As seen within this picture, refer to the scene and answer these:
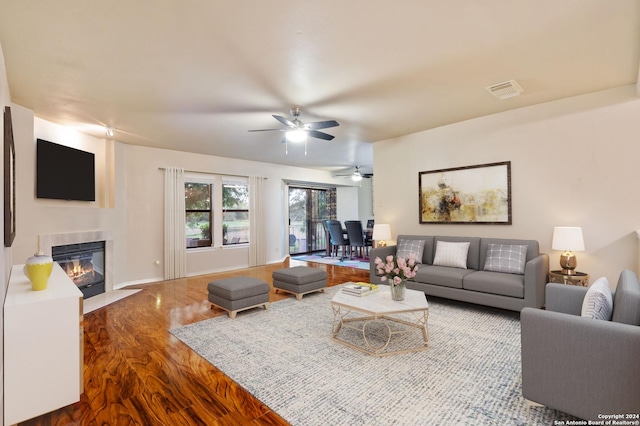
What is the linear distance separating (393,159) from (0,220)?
17.1ft

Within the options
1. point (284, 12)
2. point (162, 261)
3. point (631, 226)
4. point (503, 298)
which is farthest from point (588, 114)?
point (162, 261)

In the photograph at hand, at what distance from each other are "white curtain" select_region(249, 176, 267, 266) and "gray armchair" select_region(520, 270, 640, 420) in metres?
6.39

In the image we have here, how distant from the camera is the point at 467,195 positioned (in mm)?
4773

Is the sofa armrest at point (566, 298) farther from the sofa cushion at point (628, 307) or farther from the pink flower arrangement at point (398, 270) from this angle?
the pink flower arrangement at point (398, 270)

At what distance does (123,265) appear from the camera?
221 inches

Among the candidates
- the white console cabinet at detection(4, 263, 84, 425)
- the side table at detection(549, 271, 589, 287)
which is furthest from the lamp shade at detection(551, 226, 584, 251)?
the white console cabinet at detection(4, 263, 84, 425)

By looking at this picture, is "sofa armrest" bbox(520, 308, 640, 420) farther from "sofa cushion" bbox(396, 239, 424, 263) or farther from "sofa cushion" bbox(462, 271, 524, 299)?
"sofa cushion" bbox(396, 239, 424, 263)

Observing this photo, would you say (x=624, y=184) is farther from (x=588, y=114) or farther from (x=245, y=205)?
(x=245, y=205)

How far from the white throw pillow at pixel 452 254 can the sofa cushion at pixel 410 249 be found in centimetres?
26

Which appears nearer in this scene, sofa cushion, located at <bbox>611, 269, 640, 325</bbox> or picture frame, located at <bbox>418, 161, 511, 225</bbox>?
sofa cushion, located at <bbox>611, 269, 640, 325</bbox>

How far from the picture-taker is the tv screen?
4.13m

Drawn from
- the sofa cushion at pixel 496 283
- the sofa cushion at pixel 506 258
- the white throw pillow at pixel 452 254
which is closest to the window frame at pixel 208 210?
the white throw pillow at pixel 452 254

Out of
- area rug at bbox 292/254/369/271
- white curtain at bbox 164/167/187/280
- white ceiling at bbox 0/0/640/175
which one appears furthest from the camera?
area rug at bbox 292/254/369/271

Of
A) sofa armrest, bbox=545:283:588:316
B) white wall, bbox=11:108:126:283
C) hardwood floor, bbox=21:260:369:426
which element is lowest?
hardwood floor, bbox=21:260:369:426
